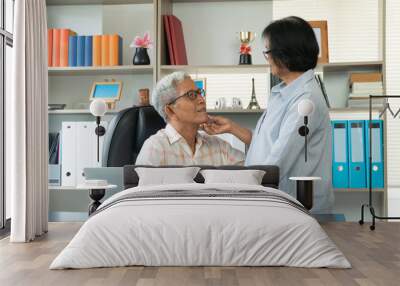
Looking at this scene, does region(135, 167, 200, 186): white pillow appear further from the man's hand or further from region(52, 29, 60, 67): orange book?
region(52, 29, 60, 67): orange book

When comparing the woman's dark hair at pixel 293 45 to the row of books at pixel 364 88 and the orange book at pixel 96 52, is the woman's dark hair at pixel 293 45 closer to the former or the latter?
the row of books at pixel 364 88

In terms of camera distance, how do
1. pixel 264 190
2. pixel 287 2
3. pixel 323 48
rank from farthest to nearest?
pixel 287 2 < pixel 323 48 < pixel 264 190

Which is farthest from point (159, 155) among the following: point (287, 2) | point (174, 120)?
point (287, 2)

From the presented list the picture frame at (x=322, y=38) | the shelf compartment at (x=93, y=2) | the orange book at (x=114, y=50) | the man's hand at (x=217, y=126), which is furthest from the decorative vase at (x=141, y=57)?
the picture frame at (x=322, y=38)

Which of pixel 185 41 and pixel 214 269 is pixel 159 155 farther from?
pixel 185 41

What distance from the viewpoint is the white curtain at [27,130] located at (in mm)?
3873

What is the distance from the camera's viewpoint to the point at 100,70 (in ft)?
17.8

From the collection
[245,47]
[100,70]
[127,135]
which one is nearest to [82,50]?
[100,70]

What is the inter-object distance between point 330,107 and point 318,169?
4.96 ft

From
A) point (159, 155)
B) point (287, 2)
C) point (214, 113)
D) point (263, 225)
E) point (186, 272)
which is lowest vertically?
point (186, 272)

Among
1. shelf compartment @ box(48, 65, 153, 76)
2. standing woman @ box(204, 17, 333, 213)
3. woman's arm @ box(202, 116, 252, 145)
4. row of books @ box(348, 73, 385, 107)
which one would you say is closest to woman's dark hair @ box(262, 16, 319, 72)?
standing woman @ box(204, 17, 333, 213)

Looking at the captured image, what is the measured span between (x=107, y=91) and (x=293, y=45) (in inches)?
84.7

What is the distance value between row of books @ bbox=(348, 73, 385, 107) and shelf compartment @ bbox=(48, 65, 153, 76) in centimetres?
179

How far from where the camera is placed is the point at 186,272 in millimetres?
2797
